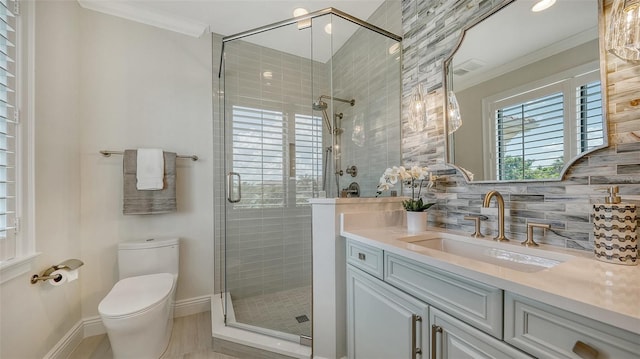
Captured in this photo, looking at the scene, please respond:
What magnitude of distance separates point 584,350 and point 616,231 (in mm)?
502

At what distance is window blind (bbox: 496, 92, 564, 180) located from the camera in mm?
1013

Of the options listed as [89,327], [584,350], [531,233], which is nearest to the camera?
[584,350]

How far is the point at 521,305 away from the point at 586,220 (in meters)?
0.58

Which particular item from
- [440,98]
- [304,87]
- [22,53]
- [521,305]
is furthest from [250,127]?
[521,305]

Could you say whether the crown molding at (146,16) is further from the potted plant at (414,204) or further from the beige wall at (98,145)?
the potted plant at (414,204)

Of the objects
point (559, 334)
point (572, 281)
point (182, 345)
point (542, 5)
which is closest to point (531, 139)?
point (542, 5)

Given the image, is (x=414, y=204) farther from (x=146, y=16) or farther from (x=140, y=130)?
(x=146, y=16)

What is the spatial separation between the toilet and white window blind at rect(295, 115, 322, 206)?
1.14 meters

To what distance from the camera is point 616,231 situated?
2.59 feet

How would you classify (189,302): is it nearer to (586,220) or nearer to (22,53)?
(22,53)

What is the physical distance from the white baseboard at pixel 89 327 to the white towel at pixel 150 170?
1066 millimetres

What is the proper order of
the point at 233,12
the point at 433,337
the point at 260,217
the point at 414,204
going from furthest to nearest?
the point at 260,217 < the point at 233,12 < the point at 414,204 < the point at 433,337

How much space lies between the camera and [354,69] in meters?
1.98

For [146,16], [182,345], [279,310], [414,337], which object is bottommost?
[182,345]
